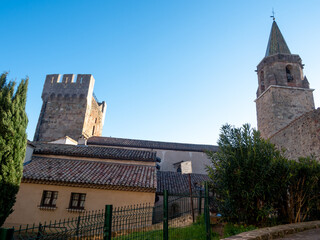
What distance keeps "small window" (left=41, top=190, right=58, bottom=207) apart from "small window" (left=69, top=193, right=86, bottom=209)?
3.20 ft

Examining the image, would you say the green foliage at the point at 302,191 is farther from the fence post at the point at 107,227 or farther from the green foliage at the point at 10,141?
the green foliage at the point at 10,141

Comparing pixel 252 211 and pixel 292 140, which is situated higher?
pixel 292 140

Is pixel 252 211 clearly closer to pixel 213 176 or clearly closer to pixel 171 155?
pixel 213 176

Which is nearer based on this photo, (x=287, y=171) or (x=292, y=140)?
(x=287, y=171)

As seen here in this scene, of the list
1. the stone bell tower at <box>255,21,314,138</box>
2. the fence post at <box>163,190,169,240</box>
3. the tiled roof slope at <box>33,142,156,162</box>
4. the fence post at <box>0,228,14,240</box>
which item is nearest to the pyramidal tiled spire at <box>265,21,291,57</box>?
the stone bell tower at <box>255,21,314,138</box>

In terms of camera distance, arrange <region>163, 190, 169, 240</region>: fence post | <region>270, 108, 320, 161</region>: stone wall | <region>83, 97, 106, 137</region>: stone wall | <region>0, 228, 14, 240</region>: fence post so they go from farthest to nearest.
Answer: <region>83, 97, 106, 137</region>: stone wall, <region>270, 108, 320, 161</region>: stone wall, <region>163, 190, 169, 240</region>: fence post, <region>0, 228, 14, 240</region>: fence post

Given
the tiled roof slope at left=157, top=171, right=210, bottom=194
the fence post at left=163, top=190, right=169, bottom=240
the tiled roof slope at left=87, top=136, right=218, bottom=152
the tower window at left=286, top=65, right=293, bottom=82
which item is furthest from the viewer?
the tiled roof slope at left=87, top=136, right=218, bottom=152

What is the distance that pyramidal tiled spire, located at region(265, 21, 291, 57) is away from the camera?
23106 millimetres

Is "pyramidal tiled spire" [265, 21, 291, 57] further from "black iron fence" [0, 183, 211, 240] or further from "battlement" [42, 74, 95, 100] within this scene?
"battlement" [42, 74, 95, 100]

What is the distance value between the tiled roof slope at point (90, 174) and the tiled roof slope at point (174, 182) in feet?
9.05

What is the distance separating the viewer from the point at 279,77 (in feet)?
70.2

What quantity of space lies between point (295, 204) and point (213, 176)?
3113 millimetres

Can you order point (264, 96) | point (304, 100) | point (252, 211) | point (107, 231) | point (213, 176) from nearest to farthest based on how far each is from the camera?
point (107, 231) → point (252, 211) → point (213, 176) → point (304, 100) → point (264, 96)

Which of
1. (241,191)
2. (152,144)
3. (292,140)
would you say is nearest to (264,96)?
(292,140)
